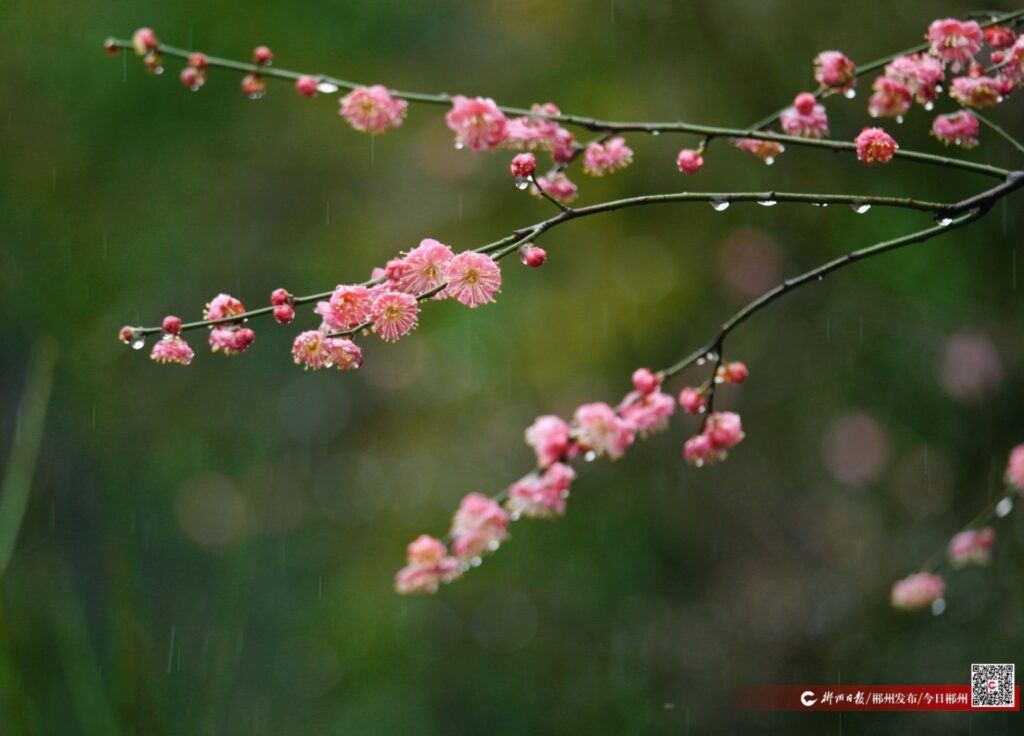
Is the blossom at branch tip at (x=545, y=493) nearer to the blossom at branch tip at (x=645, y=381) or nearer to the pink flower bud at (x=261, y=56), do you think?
the blossom at branch tip at (x=645, y=381)

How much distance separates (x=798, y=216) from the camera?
2.96m

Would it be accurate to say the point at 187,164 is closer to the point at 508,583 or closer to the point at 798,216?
the point at 508,583

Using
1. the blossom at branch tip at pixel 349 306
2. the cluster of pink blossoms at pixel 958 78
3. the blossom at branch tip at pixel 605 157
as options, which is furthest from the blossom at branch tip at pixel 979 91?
the blossom at branch tip at pixel 349 306

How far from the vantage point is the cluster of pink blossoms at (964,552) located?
1.46m

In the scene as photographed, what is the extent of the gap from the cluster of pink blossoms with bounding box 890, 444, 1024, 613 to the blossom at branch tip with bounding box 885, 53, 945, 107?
53 cm

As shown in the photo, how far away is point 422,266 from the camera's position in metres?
1.08

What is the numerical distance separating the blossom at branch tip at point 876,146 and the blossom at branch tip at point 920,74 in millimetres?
269

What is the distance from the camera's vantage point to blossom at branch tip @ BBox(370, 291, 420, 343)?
1.03 meters

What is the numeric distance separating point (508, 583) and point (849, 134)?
1.72m

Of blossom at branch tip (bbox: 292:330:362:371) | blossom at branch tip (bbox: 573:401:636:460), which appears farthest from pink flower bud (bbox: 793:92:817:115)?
blossom at branch tip (bbox: 292:330:362:371)

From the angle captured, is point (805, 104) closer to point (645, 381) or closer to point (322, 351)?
point (645, 381)

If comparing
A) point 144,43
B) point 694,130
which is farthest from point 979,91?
point 144,43

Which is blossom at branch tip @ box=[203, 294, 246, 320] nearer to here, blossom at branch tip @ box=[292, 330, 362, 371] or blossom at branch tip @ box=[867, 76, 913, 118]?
blossom at branch tip @ box=[292, 330, 362, 371]

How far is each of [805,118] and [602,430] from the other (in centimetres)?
51
